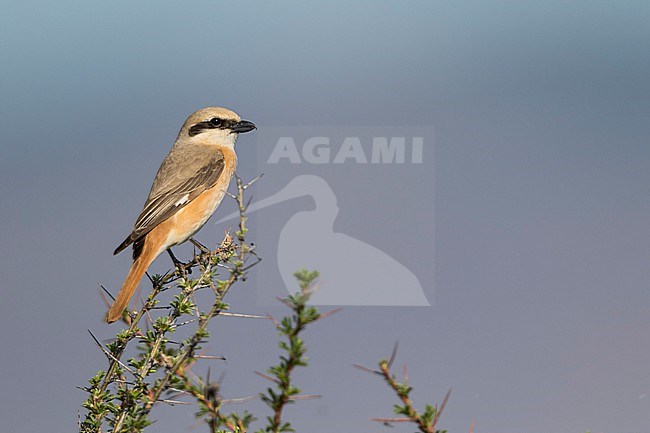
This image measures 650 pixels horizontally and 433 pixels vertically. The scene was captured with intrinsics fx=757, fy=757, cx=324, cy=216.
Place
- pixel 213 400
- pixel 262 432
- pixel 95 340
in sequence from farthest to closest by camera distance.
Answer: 1. pixel 95 340
2. pixel 213 400
3. pixel 262 432

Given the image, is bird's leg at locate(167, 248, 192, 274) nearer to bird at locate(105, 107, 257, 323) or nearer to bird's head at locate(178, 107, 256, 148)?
bird at locate(105, 107, 257, 323)

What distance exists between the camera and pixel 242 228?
254 cm

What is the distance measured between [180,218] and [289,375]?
449 centimetres

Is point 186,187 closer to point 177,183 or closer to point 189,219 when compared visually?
point 177,183

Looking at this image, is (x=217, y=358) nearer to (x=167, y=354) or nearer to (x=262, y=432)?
(x=167, y=354)

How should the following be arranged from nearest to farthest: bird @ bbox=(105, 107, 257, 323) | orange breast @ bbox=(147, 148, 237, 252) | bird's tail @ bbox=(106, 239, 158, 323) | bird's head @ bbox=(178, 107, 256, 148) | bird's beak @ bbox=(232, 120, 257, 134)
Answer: bird's tail @ bbox=(106, 239, 158, 323) → bird @ bbox=(105, 107, 257, 323) → orange breast @ bbox=(147, 148, 237, 252) → bird's beak @ bbox=(232, 120, 257, 134) → bird's head @ bbox=(178, 107, 256, 148)

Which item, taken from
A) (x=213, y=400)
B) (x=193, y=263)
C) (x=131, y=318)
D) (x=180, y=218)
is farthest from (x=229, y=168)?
(x=213, y=400)

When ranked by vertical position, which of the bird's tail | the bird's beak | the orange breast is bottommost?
the bird's tail

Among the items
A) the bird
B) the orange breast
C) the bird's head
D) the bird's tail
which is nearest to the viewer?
the bird's tail

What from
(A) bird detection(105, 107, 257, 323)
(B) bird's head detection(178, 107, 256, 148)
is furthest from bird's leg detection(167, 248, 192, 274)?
(B) bird's head detection(178, 107, 256, 148)

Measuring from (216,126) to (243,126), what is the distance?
274 mm

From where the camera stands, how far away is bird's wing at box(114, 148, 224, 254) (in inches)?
238

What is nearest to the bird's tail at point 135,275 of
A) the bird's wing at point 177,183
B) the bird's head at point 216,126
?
the bird's wing at point 177,183

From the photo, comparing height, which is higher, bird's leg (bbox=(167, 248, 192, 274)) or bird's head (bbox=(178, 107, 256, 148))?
bird's head (bbox=(178, 107, 256, 148))
